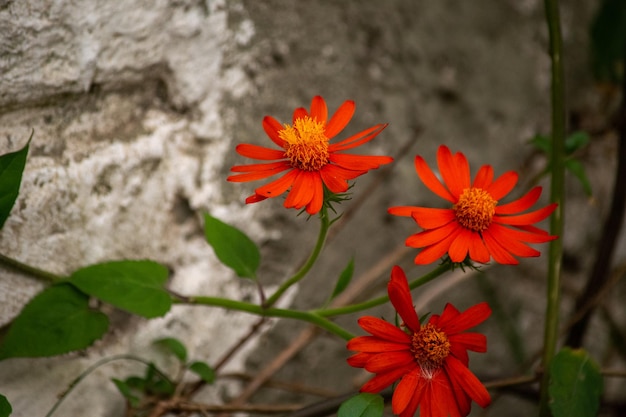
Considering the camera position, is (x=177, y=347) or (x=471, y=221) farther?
(x=177, y=347)

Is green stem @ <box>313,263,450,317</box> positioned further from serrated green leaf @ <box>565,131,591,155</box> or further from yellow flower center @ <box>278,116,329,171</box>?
serrated green leaf @ <box>565,131,591,155</box>

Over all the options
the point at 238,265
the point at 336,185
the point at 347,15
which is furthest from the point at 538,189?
the point at 347,15

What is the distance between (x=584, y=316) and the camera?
2.79 ft

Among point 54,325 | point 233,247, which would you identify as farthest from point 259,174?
point 54,325

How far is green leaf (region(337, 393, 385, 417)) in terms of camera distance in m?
0.48

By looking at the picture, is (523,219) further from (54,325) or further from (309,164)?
(54,325)

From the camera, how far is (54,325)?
0.56m

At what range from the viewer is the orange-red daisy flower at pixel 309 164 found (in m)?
0.47

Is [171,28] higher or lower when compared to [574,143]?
higher

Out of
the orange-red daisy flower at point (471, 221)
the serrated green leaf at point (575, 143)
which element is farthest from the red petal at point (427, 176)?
the serrated green leaf at point (575, 143)

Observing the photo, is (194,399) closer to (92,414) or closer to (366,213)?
(92,414)

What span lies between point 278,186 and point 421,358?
165 mm

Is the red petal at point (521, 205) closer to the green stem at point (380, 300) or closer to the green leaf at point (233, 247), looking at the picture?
the green stem at point (380, 300)

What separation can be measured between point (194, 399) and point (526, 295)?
1.84 ft
